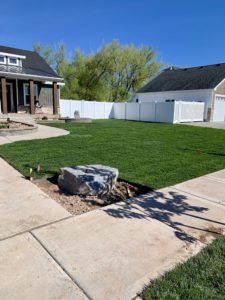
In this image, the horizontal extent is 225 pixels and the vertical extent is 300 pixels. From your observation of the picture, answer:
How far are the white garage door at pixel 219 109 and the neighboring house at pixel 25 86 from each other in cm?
1513

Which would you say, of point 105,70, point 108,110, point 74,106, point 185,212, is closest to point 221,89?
point 108,110

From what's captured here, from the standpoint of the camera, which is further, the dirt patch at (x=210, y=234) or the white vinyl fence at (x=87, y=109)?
the white vinyl fence at (x=87, y=109)

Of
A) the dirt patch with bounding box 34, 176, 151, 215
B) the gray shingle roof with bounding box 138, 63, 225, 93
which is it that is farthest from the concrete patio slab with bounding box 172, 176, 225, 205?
the gray shingle roof with bounding box 138, 63, 225, 93

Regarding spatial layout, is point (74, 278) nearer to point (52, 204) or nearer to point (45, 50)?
point (52, 204)

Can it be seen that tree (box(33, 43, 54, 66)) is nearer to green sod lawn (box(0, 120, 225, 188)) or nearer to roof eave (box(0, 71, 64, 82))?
roof eave (box(0, 71, 64, 82))

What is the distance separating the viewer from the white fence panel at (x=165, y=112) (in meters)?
19.8

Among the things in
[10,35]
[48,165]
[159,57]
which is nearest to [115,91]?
[159,57]

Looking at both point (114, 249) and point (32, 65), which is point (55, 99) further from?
point (114, 249)

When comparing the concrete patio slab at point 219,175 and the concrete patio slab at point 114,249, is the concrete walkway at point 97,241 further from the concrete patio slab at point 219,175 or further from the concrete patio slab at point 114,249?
the concrete patio slab at point 219,175

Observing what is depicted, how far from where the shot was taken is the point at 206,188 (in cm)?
433

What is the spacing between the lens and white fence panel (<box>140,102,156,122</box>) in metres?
21.3

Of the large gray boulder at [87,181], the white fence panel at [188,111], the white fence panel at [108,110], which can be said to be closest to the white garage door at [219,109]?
the white fence panel at [188,111]

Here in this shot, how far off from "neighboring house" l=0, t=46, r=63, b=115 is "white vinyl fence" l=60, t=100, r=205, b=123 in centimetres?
186

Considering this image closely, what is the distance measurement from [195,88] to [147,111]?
19.8ft
